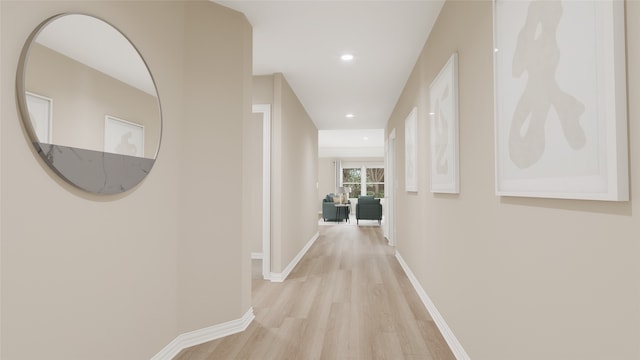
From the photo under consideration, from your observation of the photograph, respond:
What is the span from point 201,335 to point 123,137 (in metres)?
1.49

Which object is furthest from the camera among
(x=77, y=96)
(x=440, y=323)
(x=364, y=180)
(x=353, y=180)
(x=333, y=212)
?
(x=353, y=180)

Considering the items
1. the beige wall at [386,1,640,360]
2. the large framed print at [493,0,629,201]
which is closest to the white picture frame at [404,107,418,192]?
the beige wall at [386,1,640,360]

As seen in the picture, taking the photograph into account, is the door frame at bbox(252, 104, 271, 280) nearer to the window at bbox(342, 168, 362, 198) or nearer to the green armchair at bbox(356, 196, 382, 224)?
the green armchair at bbox(356, 196, 382, 224)

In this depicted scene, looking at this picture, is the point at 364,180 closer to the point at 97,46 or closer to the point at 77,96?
the point at 97,46

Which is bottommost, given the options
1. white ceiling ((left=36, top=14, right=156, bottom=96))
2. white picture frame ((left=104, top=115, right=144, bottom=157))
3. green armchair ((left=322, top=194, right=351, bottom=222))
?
green armchair ((left=322, top=194, right=351, bottom=222))

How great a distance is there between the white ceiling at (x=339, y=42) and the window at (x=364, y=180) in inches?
321

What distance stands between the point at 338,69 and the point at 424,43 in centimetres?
107

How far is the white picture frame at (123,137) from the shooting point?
5.37 feet

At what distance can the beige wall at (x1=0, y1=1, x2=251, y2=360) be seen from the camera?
121 centimetres

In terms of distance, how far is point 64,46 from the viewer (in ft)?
4.61

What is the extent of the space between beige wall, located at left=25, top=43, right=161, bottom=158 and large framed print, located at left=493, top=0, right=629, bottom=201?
186 cm

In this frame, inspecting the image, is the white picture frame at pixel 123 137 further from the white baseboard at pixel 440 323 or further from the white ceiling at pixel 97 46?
the white baseboard at pixel 440 323

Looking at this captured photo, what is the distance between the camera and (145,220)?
194cm

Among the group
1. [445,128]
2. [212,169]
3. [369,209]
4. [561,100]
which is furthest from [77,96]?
[369,209]
